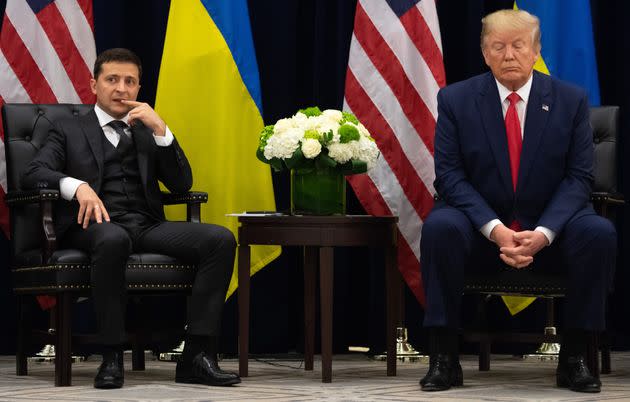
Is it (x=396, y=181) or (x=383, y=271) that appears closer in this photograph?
(x=396, y=181)

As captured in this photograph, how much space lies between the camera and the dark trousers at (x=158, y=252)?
13.6 ft

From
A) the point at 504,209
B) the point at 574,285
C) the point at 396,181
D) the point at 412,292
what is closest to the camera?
the point at 574,285

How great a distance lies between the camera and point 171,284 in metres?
4.32

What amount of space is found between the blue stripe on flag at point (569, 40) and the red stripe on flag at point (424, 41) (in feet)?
1.62

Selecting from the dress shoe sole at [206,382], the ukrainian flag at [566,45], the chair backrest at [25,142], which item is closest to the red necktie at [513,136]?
the ukrainian flag at [566,45]

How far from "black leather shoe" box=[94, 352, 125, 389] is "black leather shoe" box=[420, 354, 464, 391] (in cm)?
110

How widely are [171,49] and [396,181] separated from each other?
122 centimetres

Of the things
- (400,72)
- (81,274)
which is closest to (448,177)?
(400,72)

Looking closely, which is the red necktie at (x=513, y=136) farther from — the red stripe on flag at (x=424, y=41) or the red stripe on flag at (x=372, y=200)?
the red stripe on flag at (x=372, y=200)

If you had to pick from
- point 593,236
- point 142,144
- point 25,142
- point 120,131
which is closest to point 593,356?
point 593,236

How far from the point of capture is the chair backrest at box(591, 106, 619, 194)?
4875 millimetres

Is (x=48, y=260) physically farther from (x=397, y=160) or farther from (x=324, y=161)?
(x=397, y=160)

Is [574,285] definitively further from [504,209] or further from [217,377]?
[217,377]

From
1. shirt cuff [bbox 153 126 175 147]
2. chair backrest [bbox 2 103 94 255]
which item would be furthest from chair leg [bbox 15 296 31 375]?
shirt cuff [bbox 153 126 175 147]
